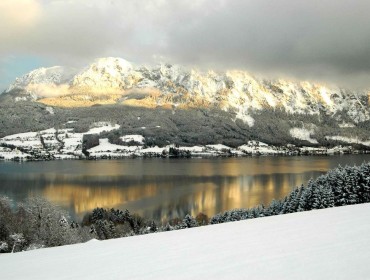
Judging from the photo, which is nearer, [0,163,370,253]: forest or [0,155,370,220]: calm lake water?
[0,163,370,253]: forest

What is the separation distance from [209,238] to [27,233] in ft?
85.1

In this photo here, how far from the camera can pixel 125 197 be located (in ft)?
252

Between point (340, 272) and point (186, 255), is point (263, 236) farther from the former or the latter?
point (340, 272)

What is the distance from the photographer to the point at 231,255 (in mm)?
8320

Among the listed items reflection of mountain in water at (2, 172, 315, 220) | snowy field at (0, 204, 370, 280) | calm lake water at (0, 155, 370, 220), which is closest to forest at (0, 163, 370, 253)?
snowy field at (0, 204, 370, 280)

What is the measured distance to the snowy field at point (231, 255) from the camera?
676cm

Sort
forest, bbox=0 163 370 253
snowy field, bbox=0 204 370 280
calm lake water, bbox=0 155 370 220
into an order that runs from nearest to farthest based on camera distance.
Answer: snowy field, bbox=0 204 370 280 < forest, bbox=0 163 370 253 < calm lake water, bbox=0 155 370 220

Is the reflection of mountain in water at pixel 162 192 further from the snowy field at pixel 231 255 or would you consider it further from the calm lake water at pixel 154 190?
the snowy field at pixel 231 255

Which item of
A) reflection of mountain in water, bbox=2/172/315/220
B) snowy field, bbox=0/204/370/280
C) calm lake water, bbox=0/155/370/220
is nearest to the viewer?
snowy field, bbox=0/204/370/280

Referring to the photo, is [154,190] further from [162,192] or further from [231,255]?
[231,255]

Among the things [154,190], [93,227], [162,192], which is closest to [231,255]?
[93,227]

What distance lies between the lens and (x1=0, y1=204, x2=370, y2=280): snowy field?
6759 mm

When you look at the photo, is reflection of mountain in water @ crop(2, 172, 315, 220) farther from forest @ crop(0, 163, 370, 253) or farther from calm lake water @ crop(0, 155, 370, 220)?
forest @ crop(0, 163, 370, 253)

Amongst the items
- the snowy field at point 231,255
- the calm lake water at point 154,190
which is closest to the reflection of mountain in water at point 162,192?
the calm lake water at point 154,190
